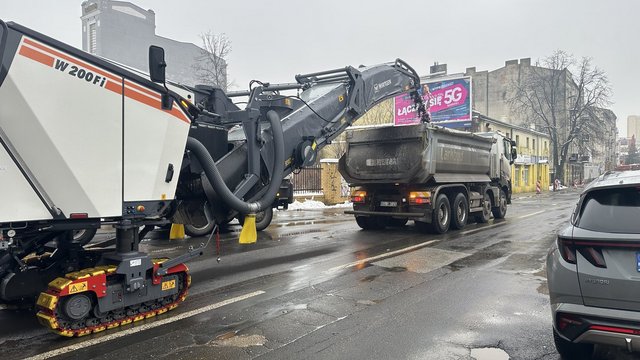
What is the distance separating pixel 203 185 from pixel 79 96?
2.42 m

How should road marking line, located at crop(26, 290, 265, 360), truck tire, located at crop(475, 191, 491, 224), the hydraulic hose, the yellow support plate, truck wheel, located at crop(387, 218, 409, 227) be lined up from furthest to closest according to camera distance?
truck tire, located at crop(475, 191, 491, 224)
truck wheel, located at crop(387, 218, 409, 227)
the hydraulic hose
the yellow support plate
road marking line, located at crop(26, 290, 265, 360)

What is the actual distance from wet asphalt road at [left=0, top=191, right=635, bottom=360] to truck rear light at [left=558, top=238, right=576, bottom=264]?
987mm

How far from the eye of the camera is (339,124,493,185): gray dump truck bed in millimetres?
10875

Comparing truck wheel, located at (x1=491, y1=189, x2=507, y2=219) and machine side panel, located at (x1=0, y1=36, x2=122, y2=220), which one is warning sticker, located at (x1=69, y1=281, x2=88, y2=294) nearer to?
machine side panel, located at (x1=0, y1=36, x2=122, y2=220)

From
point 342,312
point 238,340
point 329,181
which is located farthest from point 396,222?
point 238,340

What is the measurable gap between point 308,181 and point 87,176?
18.0 metres

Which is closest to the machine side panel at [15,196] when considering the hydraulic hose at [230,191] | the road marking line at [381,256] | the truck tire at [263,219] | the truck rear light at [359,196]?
the hydraulic hose at [230,191]

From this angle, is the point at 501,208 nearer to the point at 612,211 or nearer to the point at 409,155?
the point at 409,155

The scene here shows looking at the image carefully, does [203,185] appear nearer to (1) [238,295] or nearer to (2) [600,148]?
(1) [238,295]

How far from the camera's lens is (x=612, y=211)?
3533 mm

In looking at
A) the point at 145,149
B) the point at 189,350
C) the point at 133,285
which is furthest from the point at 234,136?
the point at 189,350

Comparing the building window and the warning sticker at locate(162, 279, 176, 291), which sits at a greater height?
the building window

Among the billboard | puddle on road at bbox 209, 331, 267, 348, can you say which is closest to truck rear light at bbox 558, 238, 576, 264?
puddle on road at bbox 209, 331, 267, 348

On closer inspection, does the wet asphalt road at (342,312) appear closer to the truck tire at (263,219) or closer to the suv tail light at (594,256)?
the suv tail light at (594,256)
